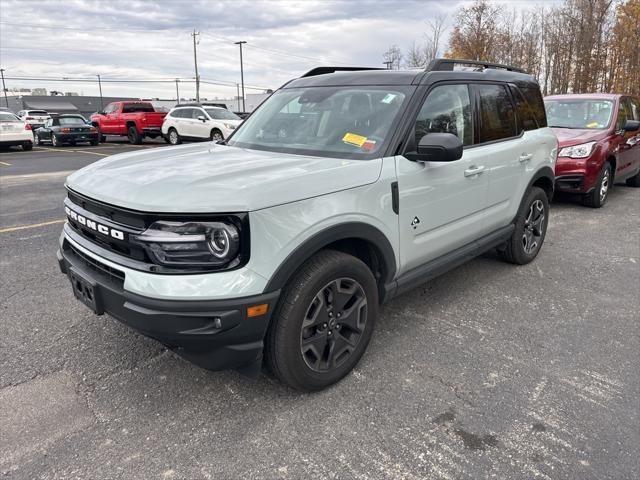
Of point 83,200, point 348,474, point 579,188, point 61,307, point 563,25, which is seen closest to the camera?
point 348,474

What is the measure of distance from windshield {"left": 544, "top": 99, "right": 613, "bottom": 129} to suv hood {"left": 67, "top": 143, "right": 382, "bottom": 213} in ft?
22.2

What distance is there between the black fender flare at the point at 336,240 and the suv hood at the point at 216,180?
0.73ft

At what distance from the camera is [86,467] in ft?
7.22

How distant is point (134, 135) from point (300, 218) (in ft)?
74.8

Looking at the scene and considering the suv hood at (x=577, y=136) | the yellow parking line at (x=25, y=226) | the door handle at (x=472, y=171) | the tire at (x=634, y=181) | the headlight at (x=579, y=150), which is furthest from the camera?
the tire at (x=634, y=181)

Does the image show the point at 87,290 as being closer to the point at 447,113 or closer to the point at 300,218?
the point at 300,218

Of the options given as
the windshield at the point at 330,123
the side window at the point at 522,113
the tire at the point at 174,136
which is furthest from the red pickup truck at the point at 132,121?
the side window at the point at 522,113

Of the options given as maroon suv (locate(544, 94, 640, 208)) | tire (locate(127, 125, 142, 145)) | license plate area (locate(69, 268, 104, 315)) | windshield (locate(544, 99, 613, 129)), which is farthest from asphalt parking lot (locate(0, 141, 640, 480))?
tire (locate(127, 125, 142, 145))

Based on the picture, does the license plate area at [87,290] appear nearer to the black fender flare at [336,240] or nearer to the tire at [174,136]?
the black fender flare at [336,240]

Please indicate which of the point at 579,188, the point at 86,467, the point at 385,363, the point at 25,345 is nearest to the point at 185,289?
the point at 86,467

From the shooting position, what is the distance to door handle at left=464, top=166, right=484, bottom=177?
357 centimetres

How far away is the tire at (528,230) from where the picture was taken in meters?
4.67

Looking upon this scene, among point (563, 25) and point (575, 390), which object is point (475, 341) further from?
point (563, 25)

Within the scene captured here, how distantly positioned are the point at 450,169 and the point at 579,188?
5.05 meters
